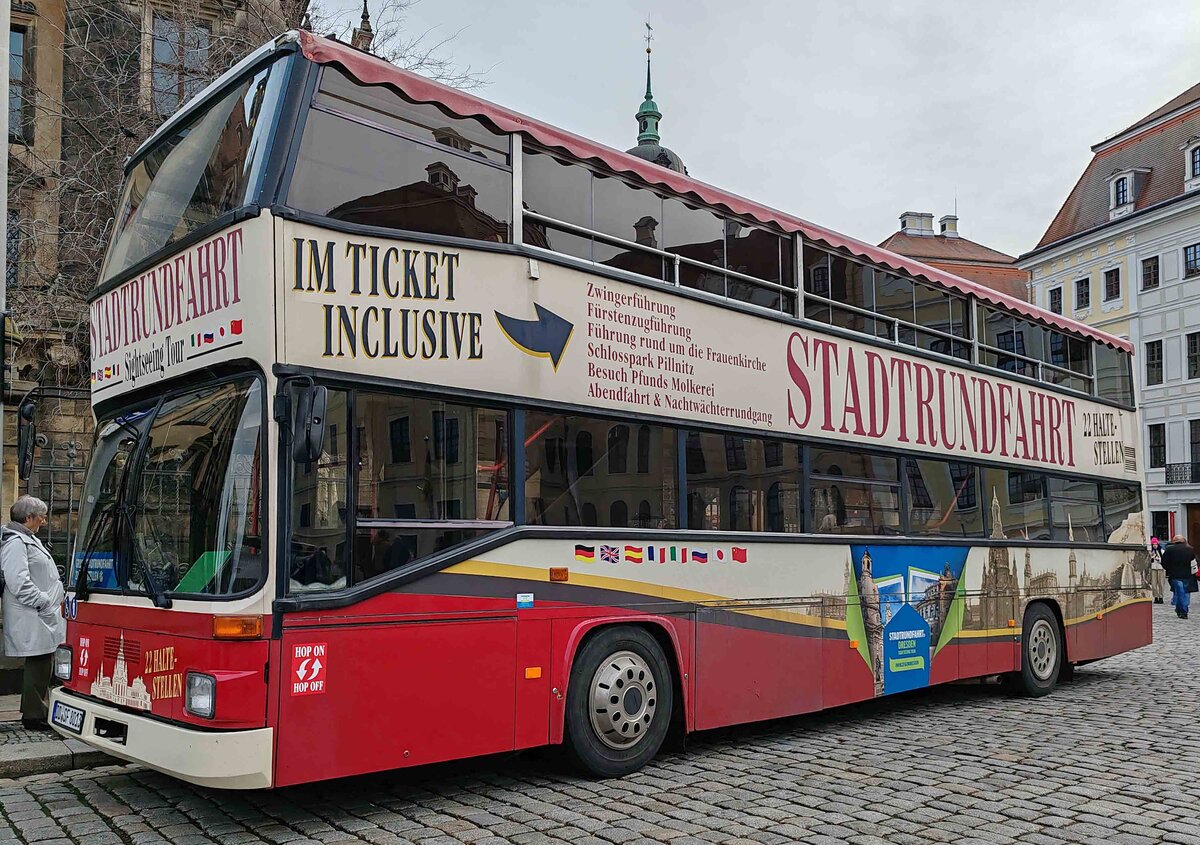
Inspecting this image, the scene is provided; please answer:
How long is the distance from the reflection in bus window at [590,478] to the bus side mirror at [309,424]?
184 centimetres

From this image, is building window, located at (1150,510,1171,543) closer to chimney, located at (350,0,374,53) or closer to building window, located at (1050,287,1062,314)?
building window, located at (1050,287,1062,314)

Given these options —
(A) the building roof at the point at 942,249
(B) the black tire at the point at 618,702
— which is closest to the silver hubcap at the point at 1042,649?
(B) the black tire at the point at 618,702

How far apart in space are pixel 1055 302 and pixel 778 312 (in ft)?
162

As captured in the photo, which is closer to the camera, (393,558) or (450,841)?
(450,841)

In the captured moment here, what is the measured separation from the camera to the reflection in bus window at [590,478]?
7.48 m

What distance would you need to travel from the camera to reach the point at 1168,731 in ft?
31.9

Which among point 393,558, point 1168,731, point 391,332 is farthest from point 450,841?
point 1168,731

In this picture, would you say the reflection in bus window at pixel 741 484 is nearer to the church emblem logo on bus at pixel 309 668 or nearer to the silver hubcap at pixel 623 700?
the silver hubcap at pixel 623 700

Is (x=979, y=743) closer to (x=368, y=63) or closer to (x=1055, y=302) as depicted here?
(x=368, y=63)

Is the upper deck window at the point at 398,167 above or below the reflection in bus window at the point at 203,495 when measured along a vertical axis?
above

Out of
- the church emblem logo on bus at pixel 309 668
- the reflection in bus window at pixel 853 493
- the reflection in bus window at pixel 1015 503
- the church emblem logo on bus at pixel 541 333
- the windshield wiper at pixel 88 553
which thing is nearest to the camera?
the church emblem logo on bus at pixel 309 668

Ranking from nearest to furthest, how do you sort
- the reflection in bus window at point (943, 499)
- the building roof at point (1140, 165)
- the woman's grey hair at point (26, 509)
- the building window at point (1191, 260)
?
the woman's grey hair at point (26, 509)
the reflection in bus window at point (943, 499)
the building window at point (1191, 260)
the building roof at point (1140, 165)

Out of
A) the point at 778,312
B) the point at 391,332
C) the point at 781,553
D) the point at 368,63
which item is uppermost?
the point at 368,63

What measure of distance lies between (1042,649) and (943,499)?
2.70 m
